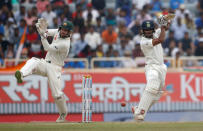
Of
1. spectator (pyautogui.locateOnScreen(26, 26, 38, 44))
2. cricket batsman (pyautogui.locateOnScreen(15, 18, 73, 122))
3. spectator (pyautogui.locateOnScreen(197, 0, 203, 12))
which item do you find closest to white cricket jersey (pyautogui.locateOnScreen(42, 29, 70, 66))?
cricket batsman (pyautogui.locateOnScreen(15, 18, 73, 122))

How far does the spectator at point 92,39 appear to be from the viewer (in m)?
19.1

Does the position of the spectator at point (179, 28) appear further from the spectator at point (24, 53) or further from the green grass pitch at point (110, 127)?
the green grass pitch at point (110, 127)

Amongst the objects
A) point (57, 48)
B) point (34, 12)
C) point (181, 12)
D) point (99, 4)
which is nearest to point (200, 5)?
point (181, 12)

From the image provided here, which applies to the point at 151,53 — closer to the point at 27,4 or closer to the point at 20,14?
the point at 20,14

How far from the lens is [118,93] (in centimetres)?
1716

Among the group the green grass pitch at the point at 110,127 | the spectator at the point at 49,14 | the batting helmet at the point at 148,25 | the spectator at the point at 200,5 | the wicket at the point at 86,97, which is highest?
the spectator at the point at 200,5

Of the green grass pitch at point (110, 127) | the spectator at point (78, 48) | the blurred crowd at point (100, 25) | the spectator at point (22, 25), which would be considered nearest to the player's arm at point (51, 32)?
the green grass pitch at point (110, 127)

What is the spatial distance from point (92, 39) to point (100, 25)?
1.03m

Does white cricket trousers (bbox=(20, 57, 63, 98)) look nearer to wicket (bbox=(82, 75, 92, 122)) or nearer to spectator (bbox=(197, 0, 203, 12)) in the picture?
wicket (bbox=(82, 75, 92, 122))

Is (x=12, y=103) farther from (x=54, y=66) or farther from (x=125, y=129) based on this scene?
(x=125, y=129)

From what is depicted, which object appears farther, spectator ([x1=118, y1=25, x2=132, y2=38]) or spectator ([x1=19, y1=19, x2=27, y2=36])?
spectator ([x1=19, y1=19, x2=27, y2=36])

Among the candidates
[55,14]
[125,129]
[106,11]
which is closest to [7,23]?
[55,14]

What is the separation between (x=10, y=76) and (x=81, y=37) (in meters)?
2.92

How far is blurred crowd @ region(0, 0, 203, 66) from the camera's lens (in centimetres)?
1886
